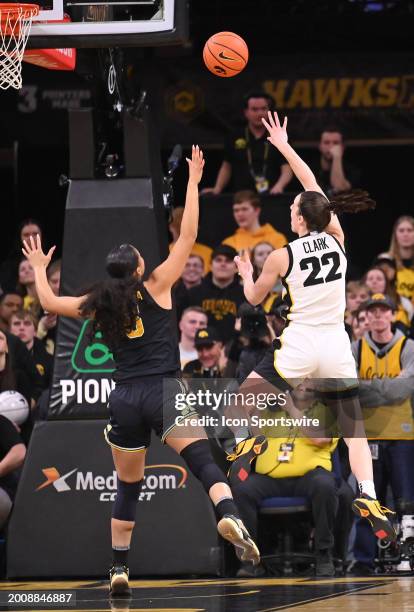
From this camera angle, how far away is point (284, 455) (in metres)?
11.7

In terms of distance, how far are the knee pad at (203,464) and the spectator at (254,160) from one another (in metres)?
7.23

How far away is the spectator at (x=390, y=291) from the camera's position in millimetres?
13742

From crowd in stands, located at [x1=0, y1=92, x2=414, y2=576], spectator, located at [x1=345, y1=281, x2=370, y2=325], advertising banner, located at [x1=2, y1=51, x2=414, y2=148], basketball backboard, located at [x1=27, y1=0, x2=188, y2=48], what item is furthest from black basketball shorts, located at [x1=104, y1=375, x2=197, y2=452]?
advertising banner, located at [x1=2, y1=51, x2=414, y2=148]

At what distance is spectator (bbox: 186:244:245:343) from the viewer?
14.4m

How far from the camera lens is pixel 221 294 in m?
14.6

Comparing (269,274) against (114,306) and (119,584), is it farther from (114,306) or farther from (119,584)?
(119,584)

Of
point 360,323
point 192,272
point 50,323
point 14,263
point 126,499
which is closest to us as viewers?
point 126,499

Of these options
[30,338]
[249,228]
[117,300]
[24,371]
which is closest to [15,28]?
[117,300]

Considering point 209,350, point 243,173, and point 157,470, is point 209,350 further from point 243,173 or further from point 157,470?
point 243,173

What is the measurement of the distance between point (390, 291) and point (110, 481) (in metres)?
4.04

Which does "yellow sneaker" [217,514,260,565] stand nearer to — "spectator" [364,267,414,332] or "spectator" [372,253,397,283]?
"spectator" [364,267,414,332]

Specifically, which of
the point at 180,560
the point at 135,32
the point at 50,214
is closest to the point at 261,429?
the point at 180,560

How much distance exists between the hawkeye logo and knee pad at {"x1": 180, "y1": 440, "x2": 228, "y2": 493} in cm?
224

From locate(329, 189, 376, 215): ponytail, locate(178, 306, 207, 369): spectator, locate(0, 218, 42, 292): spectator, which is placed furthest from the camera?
locate(0, 218, 42, 292): spectator
